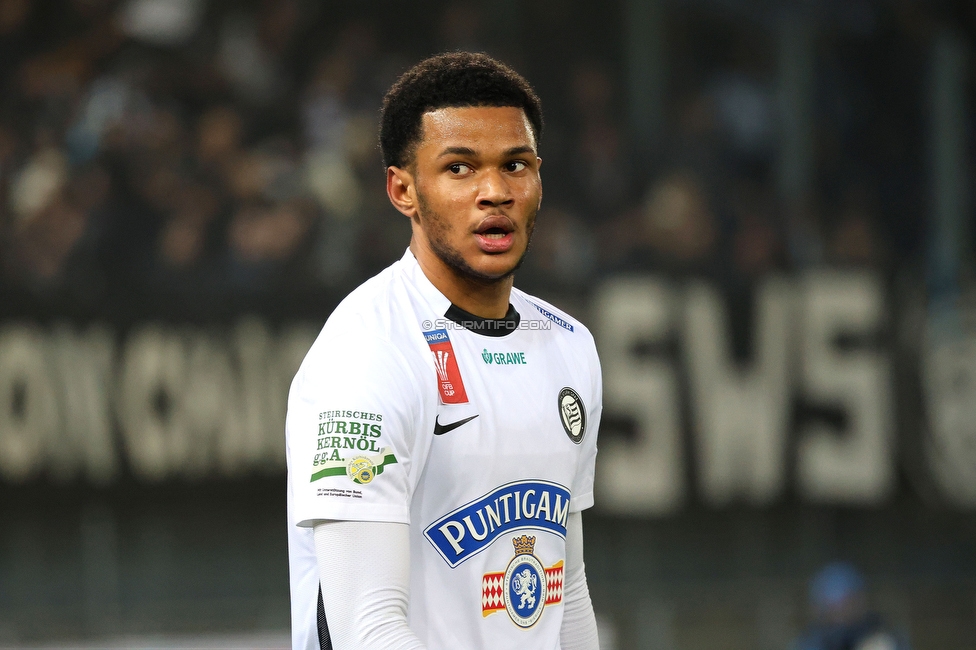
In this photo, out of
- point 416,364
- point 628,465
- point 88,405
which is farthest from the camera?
point 628,465

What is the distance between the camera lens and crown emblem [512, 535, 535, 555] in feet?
6.24

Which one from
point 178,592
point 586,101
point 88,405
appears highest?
point 586,101

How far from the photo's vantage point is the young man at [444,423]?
169cm

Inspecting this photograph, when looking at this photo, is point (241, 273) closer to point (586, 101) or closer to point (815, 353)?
point (586, 101)

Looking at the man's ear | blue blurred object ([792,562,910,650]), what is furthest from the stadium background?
the man's ear

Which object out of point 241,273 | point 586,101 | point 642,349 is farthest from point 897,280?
point 241,273

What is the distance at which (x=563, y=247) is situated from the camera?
7480 millimetres

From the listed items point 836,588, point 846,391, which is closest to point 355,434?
point 836,588

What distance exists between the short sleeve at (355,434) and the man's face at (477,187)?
Answer: 0.25 m

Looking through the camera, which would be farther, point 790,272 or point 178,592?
point 790,272

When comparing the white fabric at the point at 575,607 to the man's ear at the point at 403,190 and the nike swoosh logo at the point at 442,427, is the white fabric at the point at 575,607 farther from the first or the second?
the man's ear at the point at 403,190

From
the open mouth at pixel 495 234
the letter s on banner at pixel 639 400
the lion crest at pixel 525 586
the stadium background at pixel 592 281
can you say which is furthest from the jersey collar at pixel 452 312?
the letter s on banner at pixel 639 400

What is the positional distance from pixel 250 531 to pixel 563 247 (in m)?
2.59

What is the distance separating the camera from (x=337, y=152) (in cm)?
745
